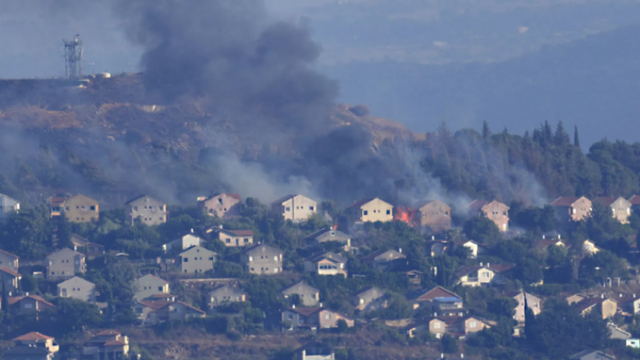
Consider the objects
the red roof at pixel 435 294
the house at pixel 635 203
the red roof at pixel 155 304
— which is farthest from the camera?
the house at pixel 635 203

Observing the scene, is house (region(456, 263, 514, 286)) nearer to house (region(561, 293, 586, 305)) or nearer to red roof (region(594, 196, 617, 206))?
house (region(561, 293, 586, 305))

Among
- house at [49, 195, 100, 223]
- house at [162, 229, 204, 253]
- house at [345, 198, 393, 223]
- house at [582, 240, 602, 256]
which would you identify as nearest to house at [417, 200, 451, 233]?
house at [345, 198, 393, 223]

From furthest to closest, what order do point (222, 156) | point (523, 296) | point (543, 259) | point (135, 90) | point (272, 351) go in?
point (135, 90) → point (222, 156) → point (543, 259) → point (523, 296) → point (272, 351)

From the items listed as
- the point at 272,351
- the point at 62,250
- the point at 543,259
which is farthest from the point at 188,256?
the point at 543,259

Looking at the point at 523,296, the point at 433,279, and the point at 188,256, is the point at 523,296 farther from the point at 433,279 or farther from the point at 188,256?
the point at 188,256

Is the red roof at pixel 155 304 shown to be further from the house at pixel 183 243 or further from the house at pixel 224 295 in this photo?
the house at pixel 183 243

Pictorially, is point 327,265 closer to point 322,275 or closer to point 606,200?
point 322,275

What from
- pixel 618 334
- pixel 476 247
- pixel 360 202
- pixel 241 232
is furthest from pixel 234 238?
pixel 618 334

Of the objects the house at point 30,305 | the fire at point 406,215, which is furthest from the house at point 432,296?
the house at point 30,305
